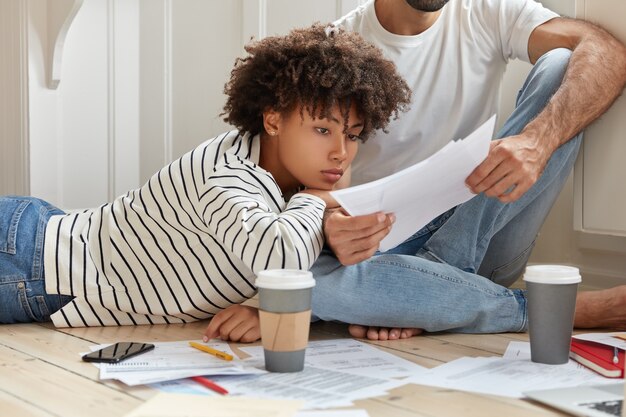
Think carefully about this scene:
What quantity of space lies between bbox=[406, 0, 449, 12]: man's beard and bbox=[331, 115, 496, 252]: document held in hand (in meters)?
0.51

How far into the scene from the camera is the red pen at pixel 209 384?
A: 1.09m

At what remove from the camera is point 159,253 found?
60.3 inches

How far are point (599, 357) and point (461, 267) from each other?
40 centimetres

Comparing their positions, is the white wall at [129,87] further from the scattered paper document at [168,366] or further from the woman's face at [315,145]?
the scattered paper document at [168,366]

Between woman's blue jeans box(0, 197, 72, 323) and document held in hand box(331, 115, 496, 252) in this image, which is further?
woman's blue jeans box(0, 197, 72, 323)

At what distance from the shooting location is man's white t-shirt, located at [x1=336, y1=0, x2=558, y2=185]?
180cm

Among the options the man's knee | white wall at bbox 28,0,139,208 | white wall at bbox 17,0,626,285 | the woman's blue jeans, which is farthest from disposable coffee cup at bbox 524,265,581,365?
white wall at bbox 28,0,139,208

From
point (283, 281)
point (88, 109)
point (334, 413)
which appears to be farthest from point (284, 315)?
point (88, 109)

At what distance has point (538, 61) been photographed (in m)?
1.67

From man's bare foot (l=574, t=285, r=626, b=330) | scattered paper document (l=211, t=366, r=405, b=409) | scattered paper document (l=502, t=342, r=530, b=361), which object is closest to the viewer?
scattered paper document (l=211, t=366, r=405, b=409)

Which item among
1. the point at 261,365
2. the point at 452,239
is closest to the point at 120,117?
the point at 452,239

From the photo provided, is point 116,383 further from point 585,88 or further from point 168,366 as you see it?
point 585,88

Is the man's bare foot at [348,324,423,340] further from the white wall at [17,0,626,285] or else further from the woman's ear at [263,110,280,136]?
the white wall at [17,0,626,285]

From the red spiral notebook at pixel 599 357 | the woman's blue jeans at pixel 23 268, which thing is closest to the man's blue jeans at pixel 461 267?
the red spiral notebook at pixel 599 357
